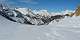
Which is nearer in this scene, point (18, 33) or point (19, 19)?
point (18, 33)

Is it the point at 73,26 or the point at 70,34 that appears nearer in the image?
the point at 70,34

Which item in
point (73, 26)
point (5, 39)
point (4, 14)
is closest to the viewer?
point (5, 39)

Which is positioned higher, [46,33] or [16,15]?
[16,15]

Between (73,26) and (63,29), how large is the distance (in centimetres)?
15

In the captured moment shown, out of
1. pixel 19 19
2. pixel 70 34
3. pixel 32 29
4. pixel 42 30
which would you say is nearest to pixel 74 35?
pixel 70 34

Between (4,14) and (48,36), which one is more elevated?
(4,14)

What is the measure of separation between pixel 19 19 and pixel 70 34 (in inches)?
32.9

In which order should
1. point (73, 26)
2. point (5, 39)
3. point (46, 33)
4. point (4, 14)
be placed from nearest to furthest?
1. point (5, 39)
2. point (46, 33)
3. point (73, 26)
4. point (4, 14)

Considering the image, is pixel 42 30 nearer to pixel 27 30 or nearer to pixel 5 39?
pixel 27 30

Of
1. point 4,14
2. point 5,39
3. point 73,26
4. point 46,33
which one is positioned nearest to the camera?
point 5,39

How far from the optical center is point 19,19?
2.38 meters

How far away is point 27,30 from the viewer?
6.69ft

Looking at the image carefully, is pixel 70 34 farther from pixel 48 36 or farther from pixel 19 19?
pixel 19 19

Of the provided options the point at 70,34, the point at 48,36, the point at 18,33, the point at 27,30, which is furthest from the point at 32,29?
the point at 70,34
